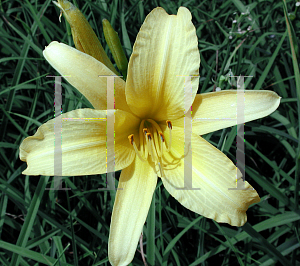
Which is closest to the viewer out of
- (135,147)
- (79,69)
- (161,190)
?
(79,69)

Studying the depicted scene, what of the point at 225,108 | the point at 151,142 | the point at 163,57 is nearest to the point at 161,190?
the point at 151,142

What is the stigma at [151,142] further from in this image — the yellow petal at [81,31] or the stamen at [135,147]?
the yellow petal at [81,31]

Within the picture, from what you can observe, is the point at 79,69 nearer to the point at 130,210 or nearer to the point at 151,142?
the point at 151,142

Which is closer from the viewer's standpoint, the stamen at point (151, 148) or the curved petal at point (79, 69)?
the curved petal at point (79, 69)

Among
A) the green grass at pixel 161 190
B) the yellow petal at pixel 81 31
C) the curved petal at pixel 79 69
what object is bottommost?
the green grass at pixel 161 190

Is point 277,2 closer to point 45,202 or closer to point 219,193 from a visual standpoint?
point 219,193

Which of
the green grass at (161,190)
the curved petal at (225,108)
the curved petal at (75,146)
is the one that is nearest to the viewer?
the curved petal at (75,146)

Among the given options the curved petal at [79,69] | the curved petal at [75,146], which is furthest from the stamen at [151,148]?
the curved petal at [79,69]

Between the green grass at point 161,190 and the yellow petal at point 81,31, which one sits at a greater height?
the yellow petal at point 81,31
